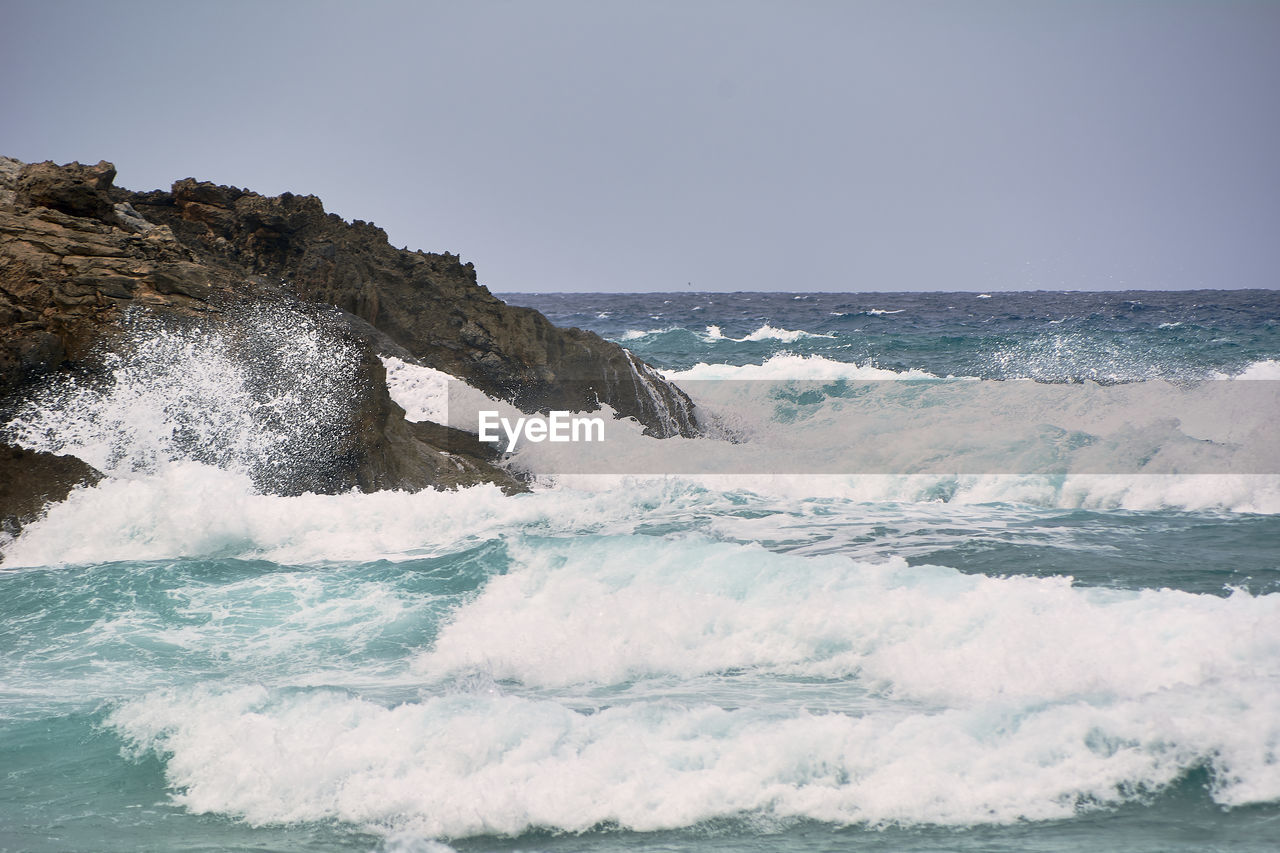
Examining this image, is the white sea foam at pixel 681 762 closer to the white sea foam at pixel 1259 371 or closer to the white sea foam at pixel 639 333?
the white sea foam at pixel 1259 371

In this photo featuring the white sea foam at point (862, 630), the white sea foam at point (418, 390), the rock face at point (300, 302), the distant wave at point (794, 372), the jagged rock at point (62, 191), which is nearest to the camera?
the white sea foam at point (862, 630)

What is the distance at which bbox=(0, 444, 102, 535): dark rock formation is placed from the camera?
8281 millimetres

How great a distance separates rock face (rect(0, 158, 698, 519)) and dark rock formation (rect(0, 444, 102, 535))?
0.04 metres

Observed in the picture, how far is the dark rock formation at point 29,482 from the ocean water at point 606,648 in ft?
0.49

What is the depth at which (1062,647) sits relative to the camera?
5641 mm

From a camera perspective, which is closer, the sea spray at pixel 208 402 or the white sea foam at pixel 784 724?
the white sea foam at pixel 784 724

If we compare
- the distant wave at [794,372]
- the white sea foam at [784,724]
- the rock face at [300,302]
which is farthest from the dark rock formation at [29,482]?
the distant wave at [794,372]

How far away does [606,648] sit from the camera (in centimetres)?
606

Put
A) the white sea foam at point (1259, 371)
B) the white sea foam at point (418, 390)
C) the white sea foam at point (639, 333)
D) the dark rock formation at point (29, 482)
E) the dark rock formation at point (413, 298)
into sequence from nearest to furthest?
the dark rock formation at point (29, 482) → the white sea foam at point (418, 390) → the dark rock formation at point (413, 298) → the white sea foam at point (1259, 371) → the white sea foam at point (639, 333)

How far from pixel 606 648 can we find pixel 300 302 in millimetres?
6195

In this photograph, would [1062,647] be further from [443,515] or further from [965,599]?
[443,515]

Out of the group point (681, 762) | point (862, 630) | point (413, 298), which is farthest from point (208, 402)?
point (681, 762)

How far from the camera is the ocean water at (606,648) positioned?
13.6ft

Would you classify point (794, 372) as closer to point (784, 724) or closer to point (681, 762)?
point (784, 724)
